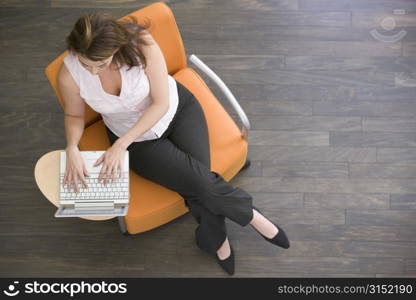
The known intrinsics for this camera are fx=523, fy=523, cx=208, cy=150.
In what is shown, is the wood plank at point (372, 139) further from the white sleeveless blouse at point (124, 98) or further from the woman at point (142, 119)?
the white sleeveless blouse at point (124, 98)

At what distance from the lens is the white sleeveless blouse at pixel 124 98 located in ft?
6.02

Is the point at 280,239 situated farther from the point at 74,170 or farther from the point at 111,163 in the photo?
the point at 74,170

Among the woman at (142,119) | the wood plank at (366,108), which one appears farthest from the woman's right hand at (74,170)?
the wood plank at (366,108)

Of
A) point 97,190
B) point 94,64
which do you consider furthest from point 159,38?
point 97,190

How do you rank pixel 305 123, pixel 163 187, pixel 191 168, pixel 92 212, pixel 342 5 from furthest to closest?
1. pixel 342 5
2. pixel 305 123
3. pixel 163 187
4. pixel 191 168
5. pixel 92 212

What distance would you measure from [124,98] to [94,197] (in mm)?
378

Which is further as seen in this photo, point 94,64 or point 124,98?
point 124,98

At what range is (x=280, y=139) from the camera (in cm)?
265

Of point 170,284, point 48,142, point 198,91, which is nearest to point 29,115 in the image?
point 48,142

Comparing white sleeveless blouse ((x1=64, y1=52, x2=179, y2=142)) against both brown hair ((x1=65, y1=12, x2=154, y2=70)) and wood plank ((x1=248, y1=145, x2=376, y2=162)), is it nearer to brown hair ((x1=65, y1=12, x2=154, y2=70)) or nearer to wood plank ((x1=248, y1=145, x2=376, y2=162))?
brown hair ((x1=65, y1=12, x2=154, y2=70))

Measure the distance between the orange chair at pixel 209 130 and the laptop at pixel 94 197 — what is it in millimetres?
217

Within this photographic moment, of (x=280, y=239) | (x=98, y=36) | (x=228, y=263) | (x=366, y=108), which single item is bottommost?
(x=228, y=263)

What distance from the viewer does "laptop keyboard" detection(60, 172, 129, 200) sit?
1904 mm

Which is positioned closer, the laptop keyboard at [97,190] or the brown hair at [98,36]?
the brown hair at [98,36]
